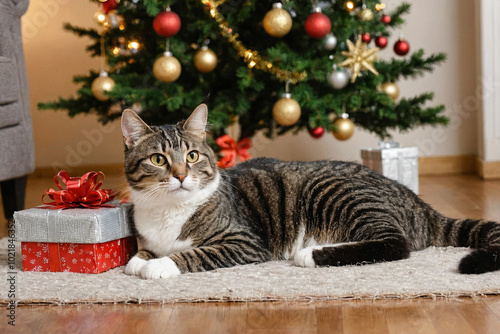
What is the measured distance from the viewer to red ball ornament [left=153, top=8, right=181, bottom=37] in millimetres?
2627

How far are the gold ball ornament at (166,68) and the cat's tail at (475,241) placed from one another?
1.38 m

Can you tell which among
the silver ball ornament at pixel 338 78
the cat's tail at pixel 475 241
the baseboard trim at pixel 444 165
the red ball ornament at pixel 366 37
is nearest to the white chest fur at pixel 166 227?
the cat's tail at pixel 475 241

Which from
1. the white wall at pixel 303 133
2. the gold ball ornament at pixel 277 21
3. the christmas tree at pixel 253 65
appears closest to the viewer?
the gold ball ornament at pixel 277 21

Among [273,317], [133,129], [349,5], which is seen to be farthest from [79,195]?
[349,5]

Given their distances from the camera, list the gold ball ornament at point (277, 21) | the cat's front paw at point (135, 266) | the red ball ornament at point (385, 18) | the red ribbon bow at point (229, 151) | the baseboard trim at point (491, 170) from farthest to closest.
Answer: the baseboard trim at point (491, 170), the red ball ornament at point (385, 18), the red ribbon bow at point (229, 151), the gold ball ornament at point (277, 21), the cat's front paw at point (135, 266)

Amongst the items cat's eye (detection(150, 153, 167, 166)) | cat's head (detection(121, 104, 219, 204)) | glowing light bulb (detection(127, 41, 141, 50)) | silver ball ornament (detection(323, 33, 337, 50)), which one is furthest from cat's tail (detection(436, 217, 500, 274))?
glowing light bulb (detection(127, 41, 141, 50))

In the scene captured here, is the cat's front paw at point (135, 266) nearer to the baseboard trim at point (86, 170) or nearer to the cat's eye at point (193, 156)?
the cat's eye at point (193, 156)

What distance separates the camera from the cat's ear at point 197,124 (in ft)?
5.95

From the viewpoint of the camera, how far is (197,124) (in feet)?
6.02

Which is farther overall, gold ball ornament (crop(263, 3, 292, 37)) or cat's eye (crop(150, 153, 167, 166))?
gold ball ornament (crop(263, 3, 292, 37))

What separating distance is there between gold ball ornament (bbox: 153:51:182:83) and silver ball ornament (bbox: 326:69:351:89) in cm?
73

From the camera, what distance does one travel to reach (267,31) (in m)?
2.68

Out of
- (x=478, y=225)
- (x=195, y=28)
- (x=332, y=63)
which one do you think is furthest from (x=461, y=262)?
Answer: (x=195, y=28)

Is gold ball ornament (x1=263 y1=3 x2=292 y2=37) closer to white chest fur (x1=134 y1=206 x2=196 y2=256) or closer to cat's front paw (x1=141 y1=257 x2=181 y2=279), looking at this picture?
white chest fur (x1=134 y1=206 x2=196 y2=256)
